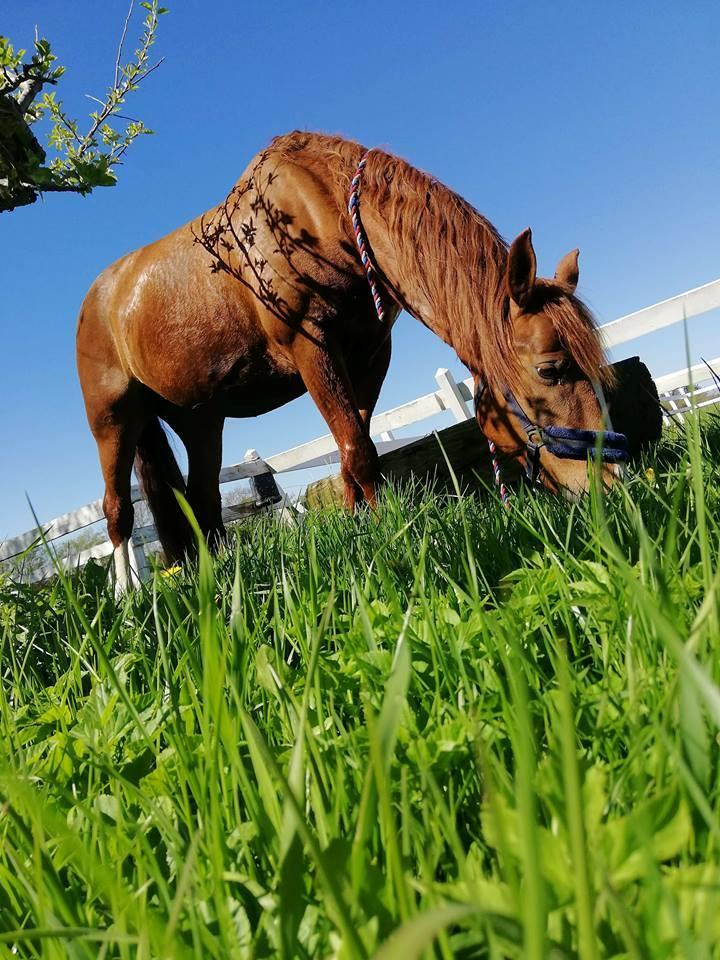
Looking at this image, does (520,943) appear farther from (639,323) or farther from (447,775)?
(639,323)

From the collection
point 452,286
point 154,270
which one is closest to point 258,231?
point 154,270

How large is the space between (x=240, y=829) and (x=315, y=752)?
130mm

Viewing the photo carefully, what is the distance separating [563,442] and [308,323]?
1.54m

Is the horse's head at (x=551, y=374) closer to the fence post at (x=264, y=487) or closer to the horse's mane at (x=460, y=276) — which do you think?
the horse's mane at (x=460, y=276)

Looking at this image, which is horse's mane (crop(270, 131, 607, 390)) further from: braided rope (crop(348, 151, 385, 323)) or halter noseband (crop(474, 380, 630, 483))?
halter noseband (crop(474, 380, 630, 483))

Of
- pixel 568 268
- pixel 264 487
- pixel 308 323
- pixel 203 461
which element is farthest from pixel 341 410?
pixel 264 487

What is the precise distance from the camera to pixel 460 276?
3.16m

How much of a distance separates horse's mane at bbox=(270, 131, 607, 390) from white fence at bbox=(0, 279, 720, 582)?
8.94 feet

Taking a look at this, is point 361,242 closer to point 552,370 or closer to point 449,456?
point 552,370

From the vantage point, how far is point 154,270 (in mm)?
4742

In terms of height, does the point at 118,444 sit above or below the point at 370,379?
above

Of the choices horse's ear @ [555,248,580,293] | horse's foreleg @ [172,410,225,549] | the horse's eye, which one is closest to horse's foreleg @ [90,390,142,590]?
horse's foreleg @ [172,410,225,549]

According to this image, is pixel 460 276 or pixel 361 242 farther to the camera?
pixel 361 242

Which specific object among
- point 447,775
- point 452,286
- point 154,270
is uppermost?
point 154,270
